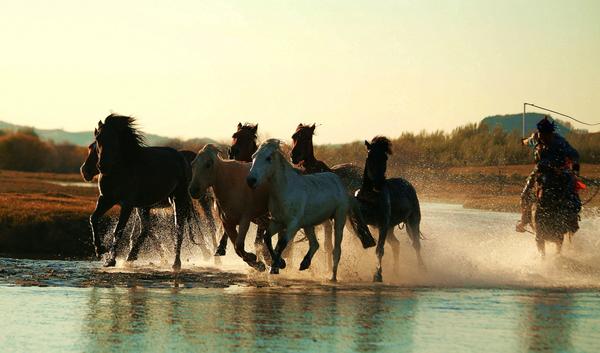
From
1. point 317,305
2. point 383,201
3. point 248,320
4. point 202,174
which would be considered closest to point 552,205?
point 383,201

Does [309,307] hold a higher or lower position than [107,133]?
lower

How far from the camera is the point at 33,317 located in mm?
14797

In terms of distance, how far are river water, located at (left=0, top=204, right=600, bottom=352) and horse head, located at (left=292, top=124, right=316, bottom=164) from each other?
6.03 feet

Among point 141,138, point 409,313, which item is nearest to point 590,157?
point 141,138

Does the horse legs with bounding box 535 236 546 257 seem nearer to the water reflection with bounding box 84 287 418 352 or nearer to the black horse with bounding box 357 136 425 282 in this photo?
the black horse with bounding box 357 136 425 282

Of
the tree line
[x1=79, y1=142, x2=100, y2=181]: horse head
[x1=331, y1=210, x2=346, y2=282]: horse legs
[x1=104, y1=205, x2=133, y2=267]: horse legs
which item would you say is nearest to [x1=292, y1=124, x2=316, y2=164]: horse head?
[x1=331, y1=210, x2=346, y2=282]: horse legs

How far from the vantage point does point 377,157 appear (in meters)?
19.9

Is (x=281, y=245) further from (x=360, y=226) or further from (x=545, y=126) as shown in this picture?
(x=545, y=126)

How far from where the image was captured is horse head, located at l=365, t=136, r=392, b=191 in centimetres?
1988

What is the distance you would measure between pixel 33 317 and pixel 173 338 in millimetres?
2323

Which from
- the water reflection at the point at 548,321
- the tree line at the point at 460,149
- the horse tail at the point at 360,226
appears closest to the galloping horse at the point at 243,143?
the horse tail at the point at 360,226

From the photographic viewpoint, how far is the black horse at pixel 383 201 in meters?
20.0

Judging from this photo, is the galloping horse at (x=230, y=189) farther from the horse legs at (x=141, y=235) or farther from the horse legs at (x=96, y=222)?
the horse legs at (x=141, y=235)

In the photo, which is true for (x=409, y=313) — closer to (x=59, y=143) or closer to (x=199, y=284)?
(x=199, y=284)
